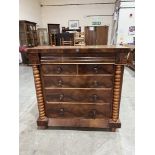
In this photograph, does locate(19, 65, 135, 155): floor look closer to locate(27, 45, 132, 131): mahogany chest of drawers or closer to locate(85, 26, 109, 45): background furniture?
locate(27, 45, 132, 131): mahogany chest of drawers

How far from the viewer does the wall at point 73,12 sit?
30.5ft

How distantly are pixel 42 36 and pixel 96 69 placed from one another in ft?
26.5

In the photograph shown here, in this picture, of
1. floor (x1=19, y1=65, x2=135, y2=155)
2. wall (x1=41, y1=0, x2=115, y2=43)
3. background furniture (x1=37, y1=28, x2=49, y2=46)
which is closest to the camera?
floor (x1=19, y1=65, x2=135, y2=155)

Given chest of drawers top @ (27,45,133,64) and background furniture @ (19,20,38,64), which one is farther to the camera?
background furniture @ (19,20,38,64)

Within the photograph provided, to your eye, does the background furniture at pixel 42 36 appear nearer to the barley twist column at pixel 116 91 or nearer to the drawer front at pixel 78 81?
the drawer front at pixel 78 81

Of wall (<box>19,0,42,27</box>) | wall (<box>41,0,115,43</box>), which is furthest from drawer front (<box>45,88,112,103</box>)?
wall (<box>41,0,115,43</box>)

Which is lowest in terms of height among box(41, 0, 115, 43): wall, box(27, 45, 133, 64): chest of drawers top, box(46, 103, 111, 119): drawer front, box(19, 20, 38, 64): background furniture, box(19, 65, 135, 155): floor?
box(19, 65, 135, 155): floor

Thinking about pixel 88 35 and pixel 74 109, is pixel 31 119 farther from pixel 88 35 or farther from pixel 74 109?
pixel 88 35

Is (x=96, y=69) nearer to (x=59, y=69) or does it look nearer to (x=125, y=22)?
(x=59, y=69)

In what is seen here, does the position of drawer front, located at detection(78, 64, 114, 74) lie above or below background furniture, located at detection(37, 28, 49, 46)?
below

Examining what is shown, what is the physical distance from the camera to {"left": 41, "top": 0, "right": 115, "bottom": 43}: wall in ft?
30.5

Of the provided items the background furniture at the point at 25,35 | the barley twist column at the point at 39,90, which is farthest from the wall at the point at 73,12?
the barley twist column at the point at 39,90

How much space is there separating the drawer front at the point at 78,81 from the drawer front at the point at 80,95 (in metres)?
0.05
